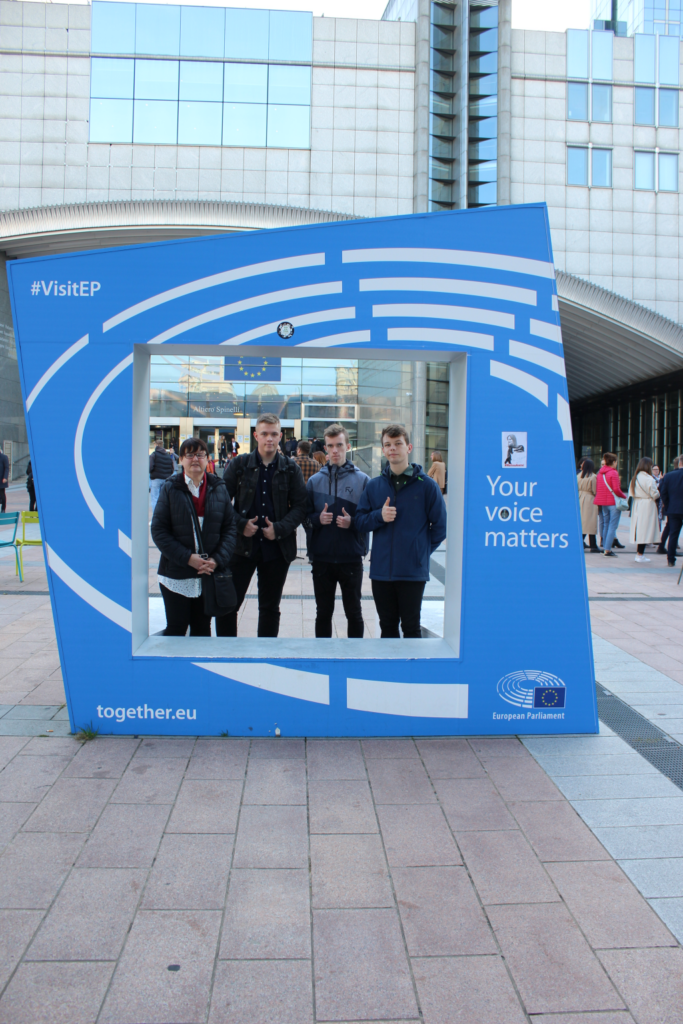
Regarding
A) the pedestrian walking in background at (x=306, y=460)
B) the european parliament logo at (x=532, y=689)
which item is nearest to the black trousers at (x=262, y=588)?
the european parliament logo at (x=532, y=689)

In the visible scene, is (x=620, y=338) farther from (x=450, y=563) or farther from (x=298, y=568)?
(x=450, y=563)

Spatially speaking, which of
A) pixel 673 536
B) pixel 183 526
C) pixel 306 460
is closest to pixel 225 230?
pixel 306 460

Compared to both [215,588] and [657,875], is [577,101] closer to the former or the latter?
[215,588]

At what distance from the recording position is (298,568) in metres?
10.6

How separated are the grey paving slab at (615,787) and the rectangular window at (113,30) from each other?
31.1m

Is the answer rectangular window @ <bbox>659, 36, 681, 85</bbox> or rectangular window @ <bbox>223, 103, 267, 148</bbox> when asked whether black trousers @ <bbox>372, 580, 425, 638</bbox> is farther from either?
rectangular window @ <bbox>659, 36, 681, 85</bbox>

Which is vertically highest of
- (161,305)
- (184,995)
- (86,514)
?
(161,305)

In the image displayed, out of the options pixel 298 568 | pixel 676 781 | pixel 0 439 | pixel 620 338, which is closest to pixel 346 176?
pixel 620 338

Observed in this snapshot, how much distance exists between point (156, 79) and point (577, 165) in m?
16.7

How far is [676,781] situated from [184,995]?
8.80 feet

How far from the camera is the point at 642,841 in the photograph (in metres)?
3.14

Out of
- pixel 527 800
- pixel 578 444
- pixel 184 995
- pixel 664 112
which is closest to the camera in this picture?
pixel 184 995

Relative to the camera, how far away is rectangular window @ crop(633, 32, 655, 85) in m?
28.4

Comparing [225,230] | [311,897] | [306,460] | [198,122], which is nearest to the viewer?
[311,897]
